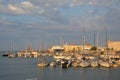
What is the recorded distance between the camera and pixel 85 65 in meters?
81.4

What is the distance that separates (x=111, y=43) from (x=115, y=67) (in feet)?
390

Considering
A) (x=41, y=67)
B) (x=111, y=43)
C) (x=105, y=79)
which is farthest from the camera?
(x=111, y=43)

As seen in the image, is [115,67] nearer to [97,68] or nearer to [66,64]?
[97,68]

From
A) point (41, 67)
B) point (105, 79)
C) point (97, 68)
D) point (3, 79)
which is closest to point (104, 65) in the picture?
point (97, 68)

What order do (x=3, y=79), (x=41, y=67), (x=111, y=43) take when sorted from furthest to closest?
1. (x=111, y=43)
2. (x=41, y=67)
3. (x=3, y=79)

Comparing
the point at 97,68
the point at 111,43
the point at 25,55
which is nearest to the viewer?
the point at 97,68

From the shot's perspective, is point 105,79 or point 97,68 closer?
point 105,79

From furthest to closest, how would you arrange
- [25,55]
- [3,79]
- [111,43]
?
[111,43]
[25,55]
[3,79]

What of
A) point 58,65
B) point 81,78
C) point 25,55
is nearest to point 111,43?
point 25,55

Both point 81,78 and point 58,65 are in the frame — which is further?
point 58,65

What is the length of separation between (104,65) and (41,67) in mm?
17864

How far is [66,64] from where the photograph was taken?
83250 mm

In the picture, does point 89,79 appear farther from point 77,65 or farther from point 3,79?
point 77,65

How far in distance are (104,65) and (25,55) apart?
10130 centimetres
